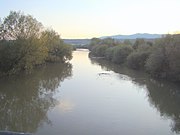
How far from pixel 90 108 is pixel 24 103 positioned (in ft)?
16.6

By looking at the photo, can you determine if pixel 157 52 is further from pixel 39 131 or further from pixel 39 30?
pixel 39 131

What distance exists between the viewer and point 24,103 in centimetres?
2312

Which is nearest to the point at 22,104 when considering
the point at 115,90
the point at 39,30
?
the point at 115,90

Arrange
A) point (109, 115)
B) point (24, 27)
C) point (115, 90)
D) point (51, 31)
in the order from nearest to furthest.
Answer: point (109, 115) < point (115, 90) < point (24, 27) < point (51, 31)

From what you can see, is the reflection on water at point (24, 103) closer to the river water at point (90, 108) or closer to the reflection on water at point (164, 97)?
the river water at point (90, 108)

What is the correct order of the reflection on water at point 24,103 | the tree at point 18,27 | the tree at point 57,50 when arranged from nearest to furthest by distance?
1. the reflection on water at point 24,103
2. the tree at point 18,27
3. the tree at point 57,50

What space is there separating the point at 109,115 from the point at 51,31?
49218 millimetres

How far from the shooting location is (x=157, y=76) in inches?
1555

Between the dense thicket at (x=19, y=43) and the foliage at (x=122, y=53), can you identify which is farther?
the foliage at (x=122, y=53)

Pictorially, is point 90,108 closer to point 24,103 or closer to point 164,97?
point 24,103

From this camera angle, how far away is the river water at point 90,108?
54.8ft

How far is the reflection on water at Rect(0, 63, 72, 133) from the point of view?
17391mm

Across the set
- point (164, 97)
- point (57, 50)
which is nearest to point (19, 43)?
point (164, 97)

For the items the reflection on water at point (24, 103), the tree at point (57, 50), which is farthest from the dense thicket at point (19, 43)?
the tree at point (57, 50)
